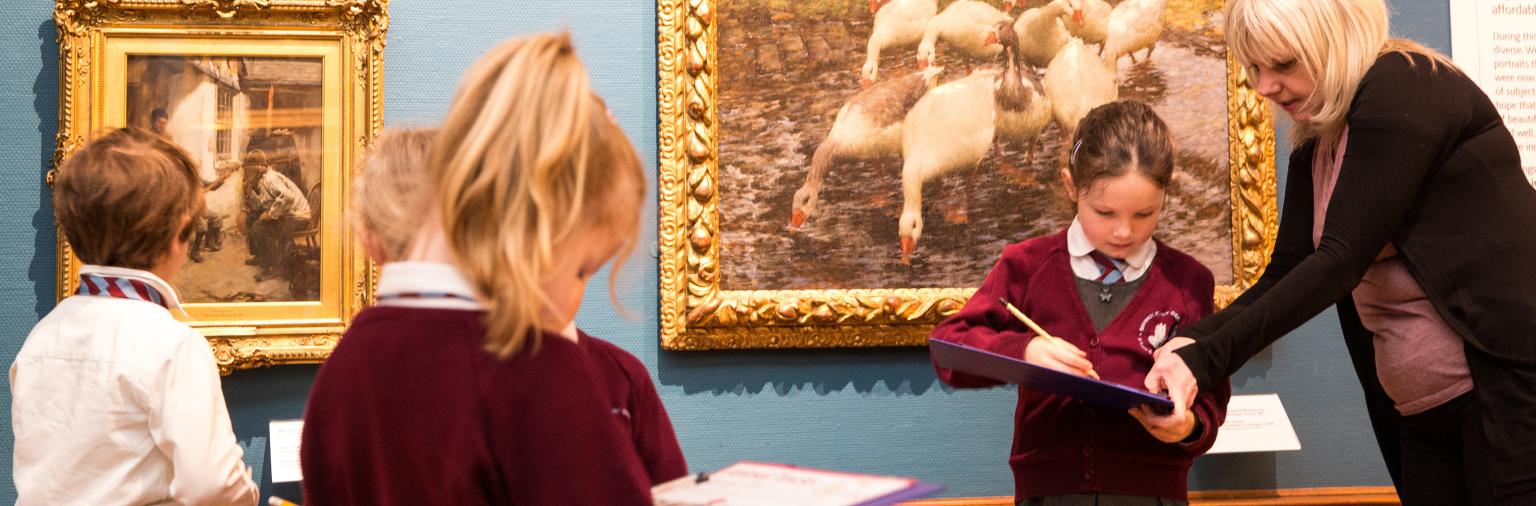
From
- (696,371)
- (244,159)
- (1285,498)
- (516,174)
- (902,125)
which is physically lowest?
(1285,498)

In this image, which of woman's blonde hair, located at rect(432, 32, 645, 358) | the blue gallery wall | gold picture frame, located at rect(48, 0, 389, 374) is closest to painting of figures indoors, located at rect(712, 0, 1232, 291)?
the blue gallery wall

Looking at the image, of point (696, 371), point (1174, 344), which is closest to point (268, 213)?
point (696, 371)

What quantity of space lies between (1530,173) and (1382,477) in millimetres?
990

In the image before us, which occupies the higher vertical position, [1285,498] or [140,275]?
[140,275]

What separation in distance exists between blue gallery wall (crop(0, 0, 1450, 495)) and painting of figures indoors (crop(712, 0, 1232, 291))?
9.6 inches

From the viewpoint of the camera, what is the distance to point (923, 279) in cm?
341

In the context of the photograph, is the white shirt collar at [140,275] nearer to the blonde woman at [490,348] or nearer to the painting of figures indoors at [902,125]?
the blonde woman at [490,348]

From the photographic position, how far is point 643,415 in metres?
1.78

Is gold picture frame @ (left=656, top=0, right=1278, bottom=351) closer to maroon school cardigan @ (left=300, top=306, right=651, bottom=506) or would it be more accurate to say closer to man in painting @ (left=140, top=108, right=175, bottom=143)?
man in painting @ (left=140, top=108, right=175, bottom=143)

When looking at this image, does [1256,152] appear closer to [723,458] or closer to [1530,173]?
[1530,173]

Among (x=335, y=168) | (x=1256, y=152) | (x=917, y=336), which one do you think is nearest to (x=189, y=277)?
(x=335, y=168)

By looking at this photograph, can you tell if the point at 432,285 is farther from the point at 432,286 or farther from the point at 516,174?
the point at 516,174

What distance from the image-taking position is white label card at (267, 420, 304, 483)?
10.2 ft

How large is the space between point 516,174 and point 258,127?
2.15 metres
